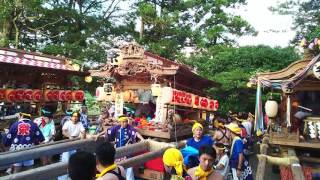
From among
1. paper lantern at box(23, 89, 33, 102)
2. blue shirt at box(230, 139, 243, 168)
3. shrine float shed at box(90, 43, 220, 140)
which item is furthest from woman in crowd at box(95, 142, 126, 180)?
paper lantern at box(23, 89, 33, 102)

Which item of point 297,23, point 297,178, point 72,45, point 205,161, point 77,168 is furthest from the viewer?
point 297,23

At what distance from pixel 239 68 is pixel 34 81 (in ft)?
35.1

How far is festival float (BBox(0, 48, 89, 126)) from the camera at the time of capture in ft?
38.8

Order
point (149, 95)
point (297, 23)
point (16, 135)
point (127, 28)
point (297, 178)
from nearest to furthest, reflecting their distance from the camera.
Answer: point (297, 178), point (16, 135), point (149, 95), point (127, 28), point (297, 23)

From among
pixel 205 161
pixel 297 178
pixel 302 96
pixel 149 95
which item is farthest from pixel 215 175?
pixel 302 96

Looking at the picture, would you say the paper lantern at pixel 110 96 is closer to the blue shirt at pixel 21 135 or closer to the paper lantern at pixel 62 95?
the paper lantern at pixel 62 95

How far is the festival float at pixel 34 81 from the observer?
1181 cm

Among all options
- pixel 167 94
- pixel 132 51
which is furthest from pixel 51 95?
pixel 167 94

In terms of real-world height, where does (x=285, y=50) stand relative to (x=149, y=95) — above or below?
above

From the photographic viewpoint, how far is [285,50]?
2022 cm

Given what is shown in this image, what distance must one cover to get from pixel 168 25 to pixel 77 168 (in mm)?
18594

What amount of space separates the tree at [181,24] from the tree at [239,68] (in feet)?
5.44

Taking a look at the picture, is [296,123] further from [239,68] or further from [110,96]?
[239,68]

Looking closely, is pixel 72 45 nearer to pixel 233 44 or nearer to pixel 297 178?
pixel 233 44
